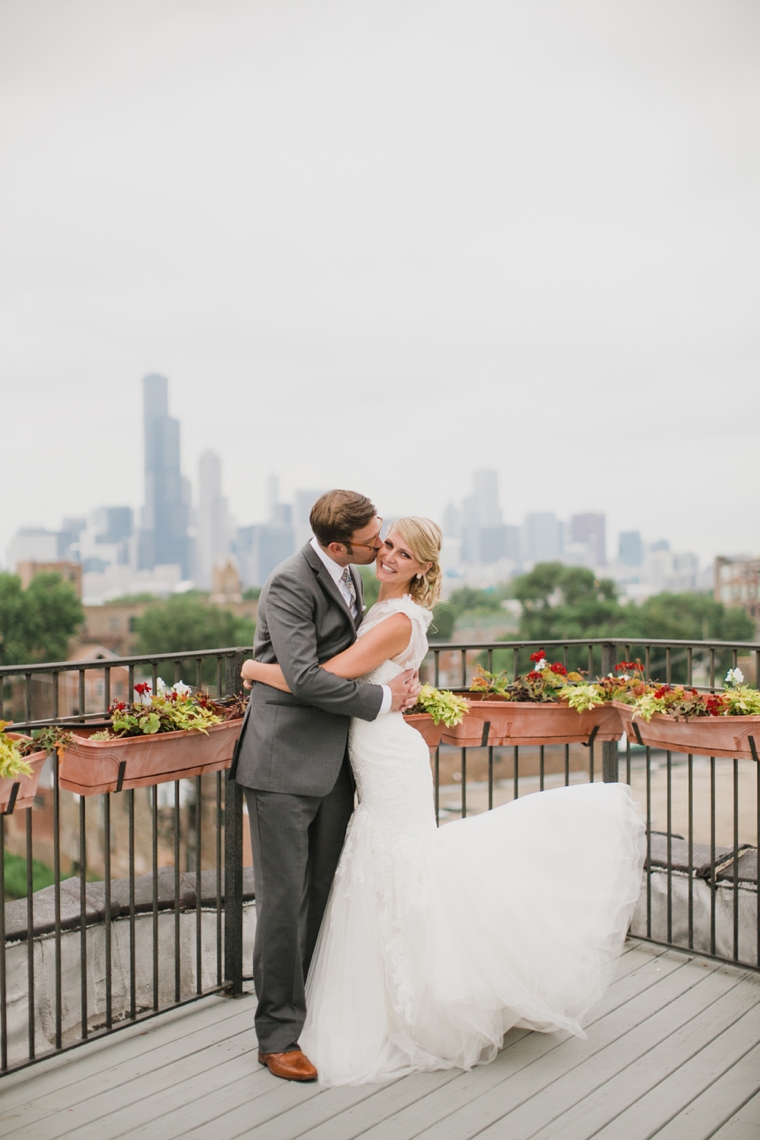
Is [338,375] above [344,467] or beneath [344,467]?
above

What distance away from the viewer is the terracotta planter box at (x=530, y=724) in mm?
3584

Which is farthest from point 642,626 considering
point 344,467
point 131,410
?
point 131,410

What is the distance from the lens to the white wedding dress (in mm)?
2672

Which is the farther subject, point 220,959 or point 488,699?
point 488,699

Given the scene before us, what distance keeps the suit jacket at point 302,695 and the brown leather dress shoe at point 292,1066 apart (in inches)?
32.5

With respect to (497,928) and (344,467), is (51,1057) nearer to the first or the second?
(497,928)

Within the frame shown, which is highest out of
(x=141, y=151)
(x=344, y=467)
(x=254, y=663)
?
(x=141, y=151)

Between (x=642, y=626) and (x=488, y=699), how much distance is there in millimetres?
78321

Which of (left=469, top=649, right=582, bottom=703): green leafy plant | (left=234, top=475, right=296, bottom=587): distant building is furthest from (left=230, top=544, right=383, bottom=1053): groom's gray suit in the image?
(left=234, top=475, right=296, bottom=587): distant building

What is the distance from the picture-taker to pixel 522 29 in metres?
87.0

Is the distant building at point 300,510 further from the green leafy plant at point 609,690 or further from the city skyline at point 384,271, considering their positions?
the green leafy plant at point 609,690

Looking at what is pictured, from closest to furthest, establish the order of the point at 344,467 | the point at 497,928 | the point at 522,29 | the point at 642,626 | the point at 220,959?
1. the point at 497,928
2. the point at 220,959
3. the point at 642,626
4. the point at 522,29
5. the point at 344,467

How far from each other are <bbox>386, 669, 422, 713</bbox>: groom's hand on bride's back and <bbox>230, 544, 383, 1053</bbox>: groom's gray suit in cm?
12

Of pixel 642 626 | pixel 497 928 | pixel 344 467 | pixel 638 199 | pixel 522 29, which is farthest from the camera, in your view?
pixel 344 467
